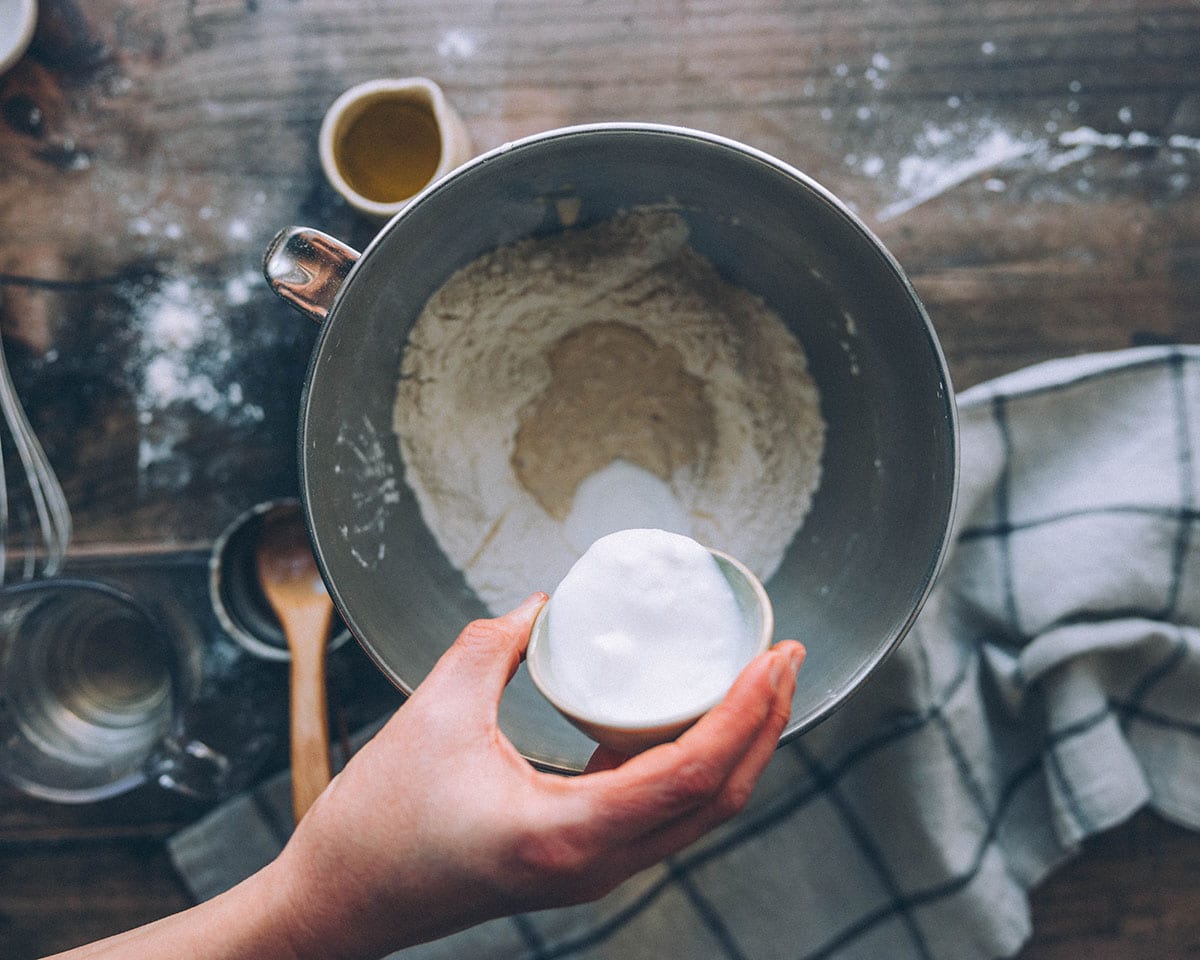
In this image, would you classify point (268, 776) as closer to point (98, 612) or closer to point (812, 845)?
point (98, 612)

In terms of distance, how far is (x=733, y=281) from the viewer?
792 millimetres

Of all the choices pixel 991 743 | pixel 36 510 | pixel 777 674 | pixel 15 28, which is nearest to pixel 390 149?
pixel 15 28

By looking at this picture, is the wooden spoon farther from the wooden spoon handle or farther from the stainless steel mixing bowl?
the stainless steel mixing bowl

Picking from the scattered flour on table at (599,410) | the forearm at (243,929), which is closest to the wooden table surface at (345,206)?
the scattered flour on table at (599,410)

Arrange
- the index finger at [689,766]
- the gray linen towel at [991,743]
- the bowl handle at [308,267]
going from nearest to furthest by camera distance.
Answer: the index finger at [689,766]
the bowl handle at [308,267]
the gray linen towel at [991,743]

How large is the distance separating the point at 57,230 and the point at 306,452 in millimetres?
517

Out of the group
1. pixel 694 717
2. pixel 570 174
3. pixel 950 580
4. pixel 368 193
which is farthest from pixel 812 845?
pixel 368 193

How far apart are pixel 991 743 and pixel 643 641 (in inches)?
21.3

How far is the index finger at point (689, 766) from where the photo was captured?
1.59 ft

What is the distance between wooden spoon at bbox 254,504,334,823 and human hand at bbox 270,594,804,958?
0.15m

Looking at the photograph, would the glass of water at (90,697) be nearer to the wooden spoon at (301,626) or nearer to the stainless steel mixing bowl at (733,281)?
the wooden spoon at (301,626)

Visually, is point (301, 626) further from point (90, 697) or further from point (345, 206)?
point (345, 206)

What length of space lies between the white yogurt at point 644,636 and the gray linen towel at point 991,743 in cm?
35

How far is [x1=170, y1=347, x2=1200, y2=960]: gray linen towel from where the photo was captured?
83 cm
